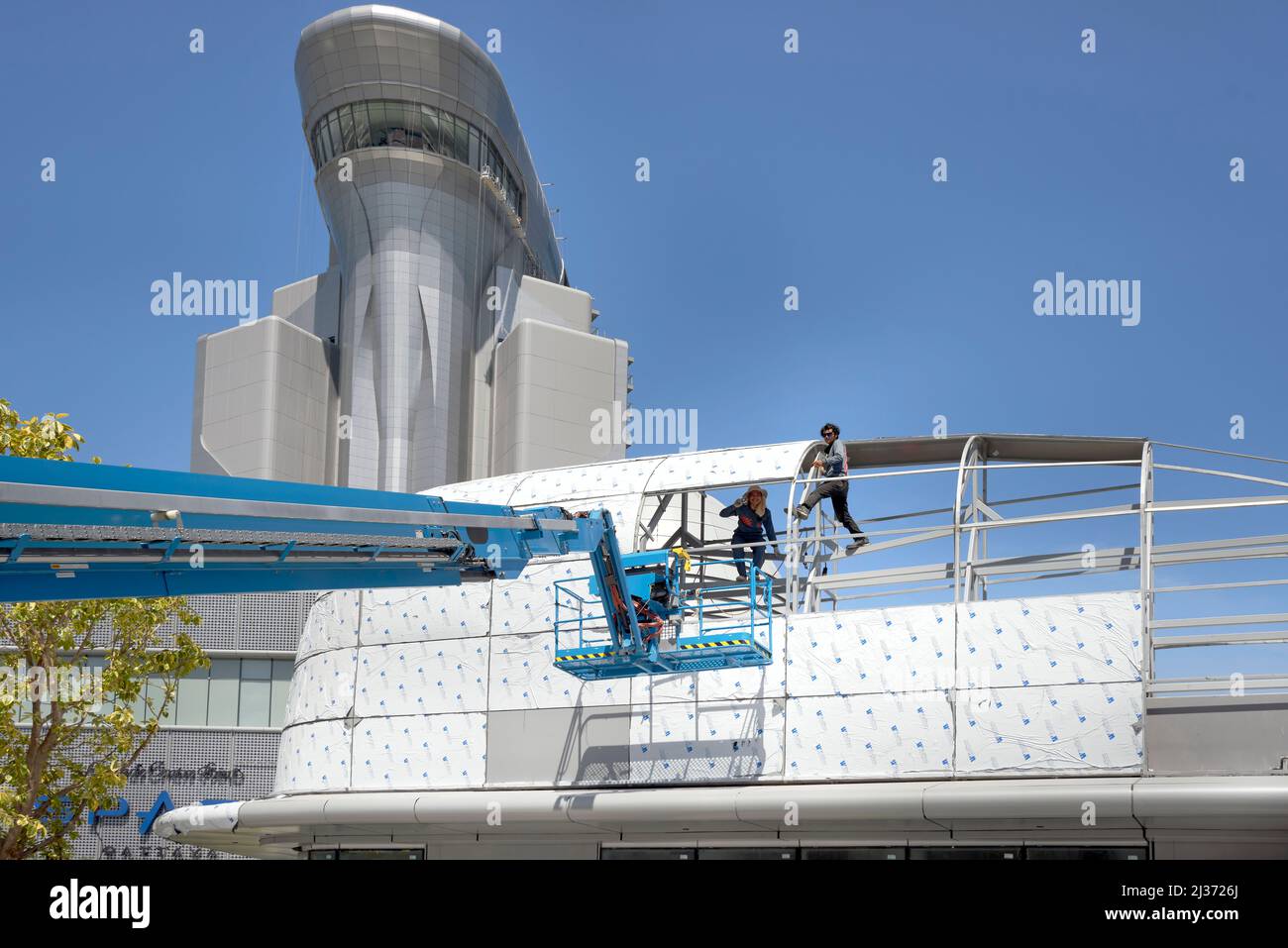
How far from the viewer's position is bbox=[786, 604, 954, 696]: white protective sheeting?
56.1 ft

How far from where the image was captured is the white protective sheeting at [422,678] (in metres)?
19.8

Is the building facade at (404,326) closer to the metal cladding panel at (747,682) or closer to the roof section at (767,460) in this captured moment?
the roof section at (767,460)

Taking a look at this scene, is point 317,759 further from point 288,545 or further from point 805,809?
point 288,545

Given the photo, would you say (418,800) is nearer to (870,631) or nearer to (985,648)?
(870,631)

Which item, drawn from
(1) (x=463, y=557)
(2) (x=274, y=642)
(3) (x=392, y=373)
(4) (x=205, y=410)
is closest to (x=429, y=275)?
(3) (x=392, y=373)

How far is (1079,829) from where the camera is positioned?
1630cm

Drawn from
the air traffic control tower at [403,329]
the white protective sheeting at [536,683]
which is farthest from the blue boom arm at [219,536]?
the air traffic control tower at [403,329]

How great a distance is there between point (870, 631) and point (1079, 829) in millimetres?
3353

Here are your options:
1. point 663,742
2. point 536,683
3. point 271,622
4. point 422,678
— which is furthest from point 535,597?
point 271,622

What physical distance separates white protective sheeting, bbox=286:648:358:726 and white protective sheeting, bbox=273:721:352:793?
0.59 feet

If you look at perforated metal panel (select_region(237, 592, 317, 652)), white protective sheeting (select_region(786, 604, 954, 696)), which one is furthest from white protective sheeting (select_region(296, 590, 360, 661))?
perforated metal panel (select_region(237, 592, 317, 652))

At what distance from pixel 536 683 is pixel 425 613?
2.15 m

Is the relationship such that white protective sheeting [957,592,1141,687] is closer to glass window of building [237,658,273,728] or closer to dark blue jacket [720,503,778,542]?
dark blue jacket [720,503,778,542]

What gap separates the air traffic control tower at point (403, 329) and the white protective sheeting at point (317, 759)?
4223 cm
